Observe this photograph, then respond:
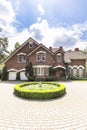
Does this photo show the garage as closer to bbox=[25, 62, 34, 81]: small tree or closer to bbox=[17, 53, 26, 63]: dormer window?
bbox=[17, 53, 26, 63]: dormer window

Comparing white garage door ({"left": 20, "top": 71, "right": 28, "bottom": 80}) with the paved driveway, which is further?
white garage door ({"left": 20, "top": 71, "right": 28, "bottom": 80})

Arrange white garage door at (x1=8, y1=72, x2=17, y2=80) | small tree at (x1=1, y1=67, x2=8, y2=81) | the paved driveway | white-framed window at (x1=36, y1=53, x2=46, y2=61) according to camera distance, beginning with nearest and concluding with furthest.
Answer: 1. the paved driveway
2. white-framed window at (x1=36, y1=53, x2=46, y2=61)
3. small tree at (x1=1, y1=67, x2=8, y2=81)
4. white garage door at (x1=8, y1=72, x2=17, y2=80)

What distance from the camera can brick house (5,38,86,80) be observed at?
3092 centimetres

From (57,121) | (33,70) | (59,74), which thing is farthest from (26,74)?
(57,121)

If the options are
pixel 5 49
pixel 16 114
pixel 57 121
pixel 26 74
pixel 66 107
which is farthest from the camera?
pixel 5 49

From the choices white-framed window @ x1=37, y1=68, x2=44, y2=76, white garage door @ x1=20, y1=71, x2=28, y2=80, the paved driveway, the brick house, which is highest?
the brick house

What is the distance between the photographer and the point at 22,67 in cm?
3203

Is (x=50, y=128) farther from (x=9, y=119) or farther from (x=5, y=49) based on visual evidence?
(x=5, y=49)

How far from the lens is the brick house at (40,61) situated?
30.9m

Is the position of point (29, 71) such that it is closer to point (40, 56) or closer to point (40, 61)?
point (40, 61)

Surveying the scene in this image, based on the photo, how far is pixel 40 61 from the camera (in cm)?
3117

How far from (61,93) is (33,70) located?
16.6 m

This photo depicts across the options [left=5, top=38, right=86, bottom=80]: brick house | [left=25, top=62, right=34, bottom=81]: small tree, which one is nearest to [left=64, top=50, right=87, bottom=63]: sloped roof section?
[left=5, top=38, right=86, bottom=80]: brick house

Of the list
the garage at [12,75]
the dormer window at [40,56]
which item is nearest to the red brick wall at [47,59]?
the dormer window at [40,56]
